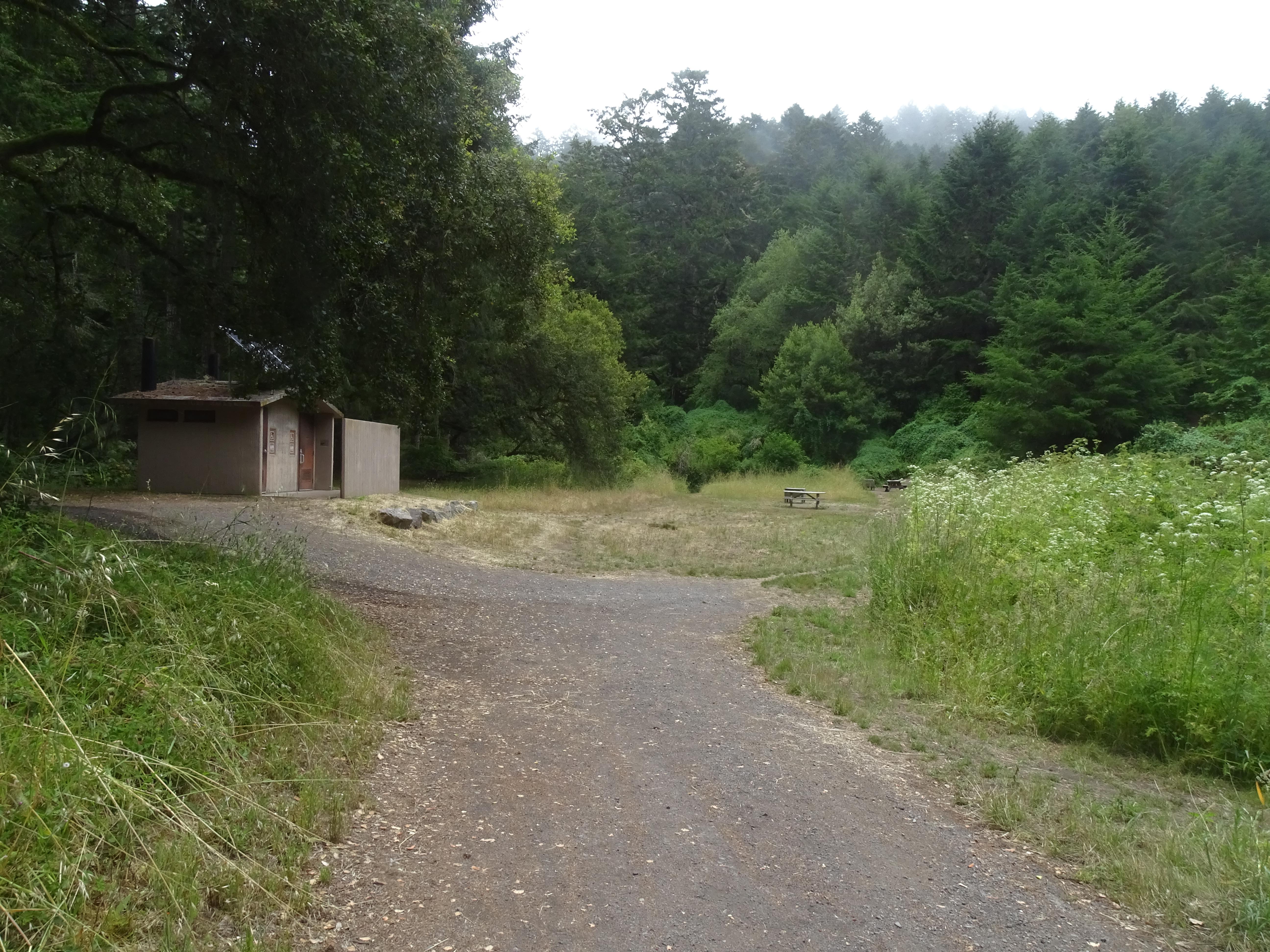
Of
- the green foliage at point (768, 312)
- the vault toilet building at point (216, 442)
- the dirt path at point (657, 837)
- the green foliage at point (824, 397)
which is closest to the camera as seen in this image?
the dirt path at point (657, 837)

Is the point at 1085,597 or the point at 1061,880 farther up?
the point at 1085,597

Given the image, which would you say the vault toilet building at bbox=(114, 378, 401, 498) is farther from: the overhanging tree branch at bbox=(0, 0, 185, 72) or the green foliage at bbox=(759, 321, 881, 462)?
the green foliage at bbox=(759, 321, 881, 462)

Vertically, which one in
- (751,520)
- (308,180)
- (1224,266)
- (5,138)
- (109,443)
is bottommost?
(751,520)

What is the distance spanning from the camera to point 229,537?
8.79m

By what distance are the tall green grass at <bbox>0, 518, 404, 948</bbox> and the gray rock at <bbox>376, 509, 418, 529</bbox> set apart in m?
10.7

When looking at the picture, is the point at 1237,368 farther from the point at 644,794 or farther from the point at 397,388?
the point at 644,794

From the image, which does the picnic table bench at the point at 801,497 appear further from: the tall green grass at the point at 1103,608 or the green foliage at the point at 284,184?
the tall green grass at the point at 1103,608

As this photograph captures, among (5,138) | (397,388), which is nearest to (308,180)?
(397,388)

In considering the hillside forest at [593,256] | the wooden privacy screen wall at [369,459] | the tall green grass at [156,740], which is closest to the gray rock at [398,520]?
the hillside forest at [593,256]

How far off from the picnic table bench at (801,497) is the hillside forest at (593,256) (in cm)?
515

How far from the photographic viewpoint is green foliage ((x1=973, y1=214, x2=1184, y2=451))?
1310 inches

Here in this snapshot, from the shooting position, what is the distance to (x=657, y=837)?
4.49 meters

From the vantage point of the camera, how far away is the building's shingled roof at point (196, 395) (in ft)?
66.6

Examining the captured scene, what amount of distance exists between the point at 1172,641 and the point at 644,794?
14.0 ft
